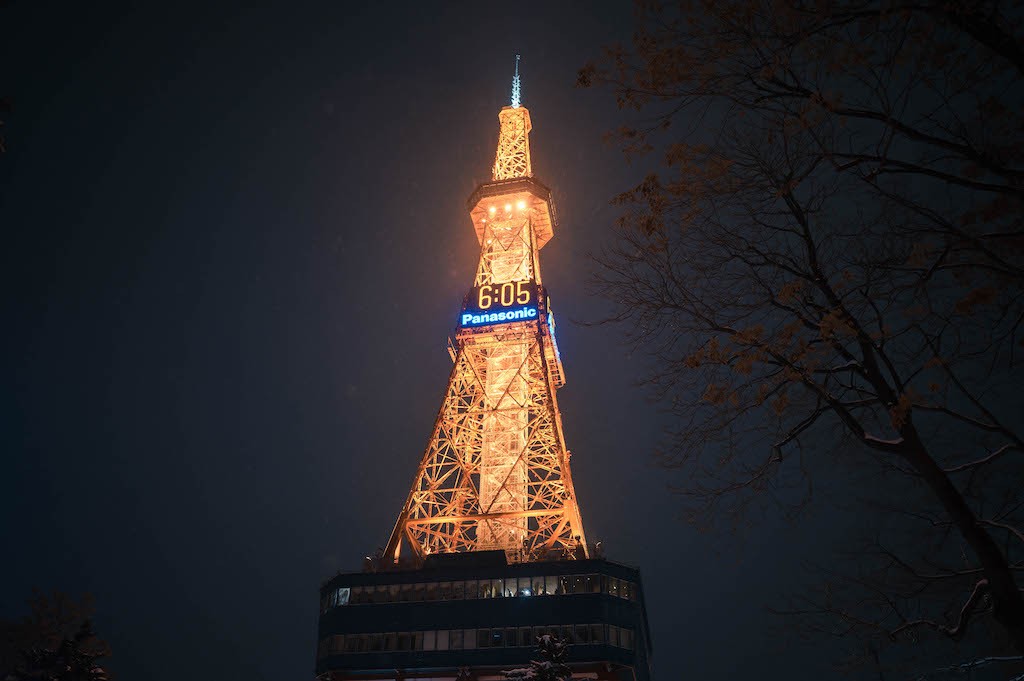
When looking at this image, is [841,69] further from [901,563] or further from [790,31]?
[901,563]

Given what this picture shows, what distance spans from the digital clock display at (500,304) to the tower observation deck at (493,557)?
127 mm

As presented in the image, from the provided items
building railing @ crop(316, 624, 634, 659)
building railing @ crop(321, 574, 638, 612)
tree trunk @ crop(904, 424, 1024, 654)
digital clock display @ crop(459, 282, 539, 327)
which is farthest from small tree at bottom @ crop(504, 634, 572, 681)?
digital clock display @ crop(459, 282, 539, 327)

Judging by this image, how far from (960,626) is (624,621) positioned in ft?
126

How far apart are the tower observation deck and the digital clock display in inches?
5.0

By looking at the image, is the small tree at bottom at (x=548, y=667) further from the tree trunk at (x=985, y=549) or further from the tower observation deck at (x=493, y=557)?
the tree trunk at (x=985, y=549)

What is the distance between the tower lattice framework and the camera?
4988cm

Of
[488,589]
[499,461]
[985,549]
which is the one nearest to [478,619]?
[488,589]

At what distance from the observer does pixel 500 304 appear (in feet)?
199

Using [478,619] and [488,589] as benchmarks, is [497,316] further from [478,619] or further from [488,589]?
[478,619]

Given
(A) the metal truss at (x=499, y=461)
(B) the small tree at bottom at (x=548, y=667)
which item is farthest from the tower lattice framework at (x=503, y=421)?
(B) the small tree at bottom at (x=548, y=667)

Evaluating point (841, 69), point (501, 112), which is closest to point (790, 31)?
point (841, 69)

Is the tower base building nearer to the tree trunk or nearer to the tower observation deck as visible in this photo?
the tower observation deck

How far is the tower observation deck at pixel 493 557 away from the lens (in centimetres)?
4200

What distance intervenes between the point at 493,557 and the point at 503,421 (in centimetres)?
1403
